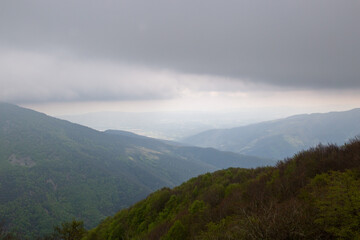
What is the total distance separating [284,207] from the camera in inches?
448

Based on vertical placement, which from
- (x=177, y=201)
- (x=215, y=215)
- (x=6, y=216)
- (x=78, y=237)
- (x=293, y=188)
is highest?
(x=293, y=188)

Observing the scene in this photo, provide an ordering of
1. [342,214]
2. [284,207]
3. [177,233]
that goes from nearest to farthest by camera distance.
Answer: [342,214]
[284,207]
[177,233]

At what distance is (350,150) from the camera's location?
65.6 feet

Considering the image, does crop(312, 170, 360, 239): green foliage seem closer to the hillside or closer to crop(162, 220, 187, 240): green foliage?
the hillside

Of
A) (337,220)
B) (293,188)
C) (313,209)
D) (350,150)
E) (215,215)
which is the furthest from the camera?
(350,150)

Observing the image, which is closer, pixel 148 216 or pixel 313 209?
pixel 313 209

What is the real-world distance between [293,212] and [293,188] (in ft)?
28.0

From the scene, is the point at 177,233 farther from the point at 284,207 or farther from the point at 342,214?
the point at 342,214

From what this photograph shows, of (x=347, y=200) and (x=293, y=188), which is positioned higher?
(x=347, y=200)

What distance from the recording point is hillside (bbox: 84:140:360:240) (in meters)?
8.94

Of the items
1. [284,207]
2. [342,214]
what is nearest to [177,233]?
[284,207]

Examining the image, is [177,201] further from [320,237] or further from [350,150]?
[320,237]

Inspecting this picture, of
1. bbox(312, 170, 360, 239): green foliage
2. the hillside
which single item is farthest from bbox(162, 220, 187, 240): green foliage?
bbox(312, 170, 360, 239): green foliage

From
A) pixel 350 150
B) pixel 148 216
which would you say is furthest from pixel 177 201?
pixel 350 150
